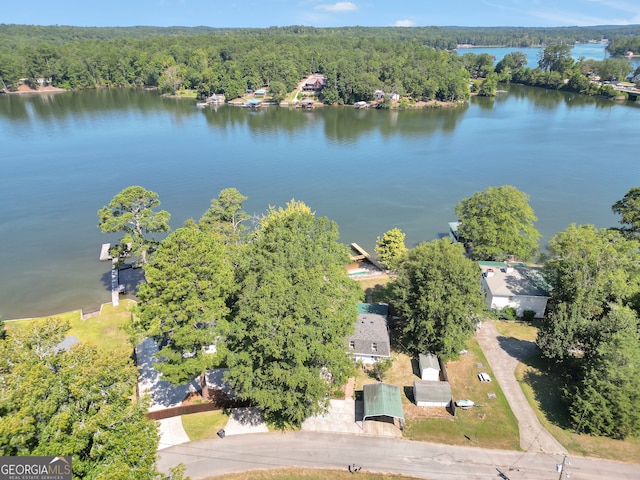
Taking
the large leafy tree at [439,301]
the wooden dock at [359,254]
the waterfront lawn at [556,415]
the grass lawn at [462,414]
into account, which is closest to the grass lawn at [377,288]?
the wooden dock at [359,254]

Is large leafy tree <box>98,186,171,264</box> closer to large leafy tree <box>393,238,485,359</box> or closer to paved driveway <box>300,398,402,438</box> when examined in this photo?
paved driveway <box>300,398,402,438</box>

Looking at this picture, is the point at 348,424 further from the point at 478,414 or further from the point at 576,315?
the point at 576,315

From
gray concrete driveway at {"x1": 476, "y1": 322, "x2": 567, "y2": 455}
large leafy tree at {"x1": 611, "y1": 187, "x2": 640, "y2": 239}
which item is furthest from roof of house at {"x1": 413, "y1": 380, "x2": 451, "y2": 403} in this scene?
large leafy tree at {"x1": 611, "y1": 187, "x2": 640, "y2": 239}

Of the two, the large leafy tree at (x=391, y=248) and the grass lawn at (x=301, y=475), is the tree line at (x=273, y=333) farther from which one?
the large leafy tree at (x=391, y=248)

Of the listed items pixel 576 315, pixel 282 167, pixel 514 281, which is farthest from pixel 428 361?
pixel 282 167

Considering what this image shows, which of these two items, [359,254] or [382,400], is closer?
[382,400]
